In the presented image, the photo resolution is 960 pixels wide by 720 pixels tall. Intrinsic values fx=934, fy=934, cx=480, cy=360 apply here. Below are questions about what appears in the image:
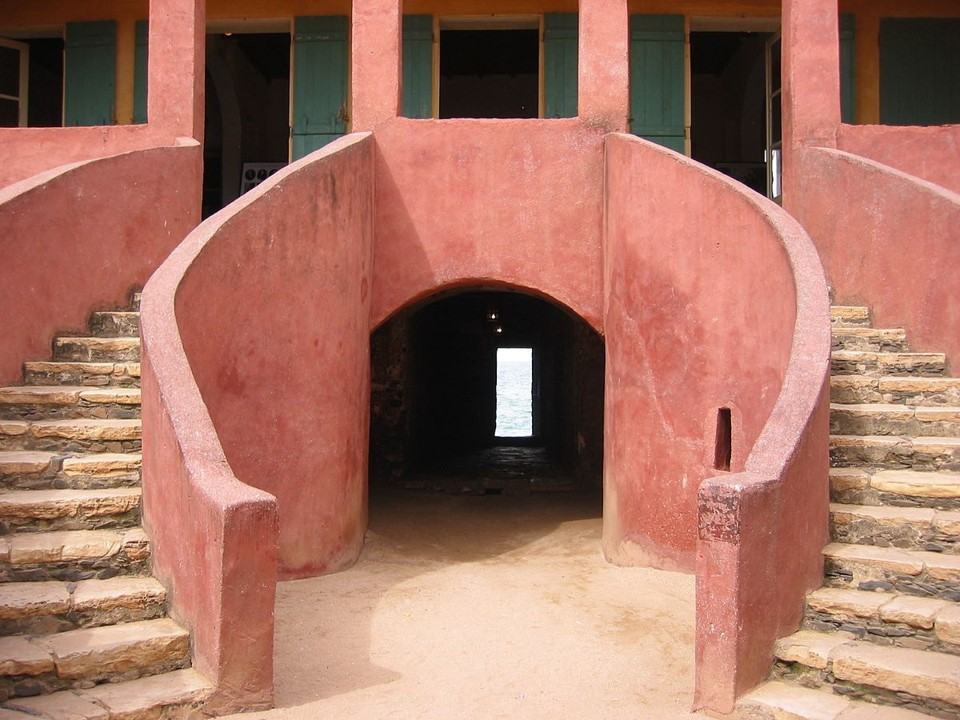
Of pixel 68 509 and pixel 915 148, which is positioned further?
pixel 915 148

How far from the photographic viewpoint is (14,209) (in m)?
5.87

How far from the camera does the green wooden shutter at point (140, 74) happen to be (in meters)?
10.5

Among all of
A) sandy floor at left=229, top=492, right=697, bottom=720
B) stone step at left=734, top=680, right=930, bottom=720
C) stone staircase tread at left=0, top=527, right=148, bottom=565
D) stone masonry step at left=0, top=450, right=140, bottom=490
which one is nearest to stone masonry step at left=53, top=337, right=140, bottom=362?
stone masonry step at left=0, top=450, right=140, bottom=490

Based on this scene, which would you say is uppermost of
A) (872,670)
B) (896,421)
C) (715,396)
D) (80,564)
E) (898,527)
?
(715,396)

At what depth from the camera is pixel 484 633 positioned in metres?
5.41

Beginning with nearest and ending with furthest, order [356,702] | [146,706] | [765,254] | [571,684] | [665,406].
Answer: [146,706] → [356,702] → [571,684] → [765,254] → [665,406]

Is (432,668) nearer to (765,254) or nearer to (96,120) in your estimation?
(765,254)

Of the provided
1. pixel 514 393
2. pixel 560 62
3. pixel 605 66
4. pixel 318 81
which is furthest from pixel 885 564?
pixel 514 393

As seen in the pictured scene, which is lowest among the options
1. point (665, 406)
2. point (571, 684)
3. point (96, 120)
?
point (571, 684)

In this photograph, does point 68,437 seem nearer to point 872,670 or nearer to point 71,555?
point 71,555

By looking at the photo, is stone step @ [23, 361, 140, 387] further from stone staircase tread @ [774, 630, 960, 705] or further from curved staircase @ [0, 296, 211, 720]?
stone staircase tread @ [774, 630, 960, 705]

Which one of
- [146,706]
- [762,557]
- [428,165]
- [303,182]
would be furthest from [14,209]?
[762,557]

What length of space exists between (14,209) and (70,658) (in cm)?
320

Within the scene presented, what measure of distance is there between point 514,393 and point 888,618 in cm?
3242
